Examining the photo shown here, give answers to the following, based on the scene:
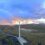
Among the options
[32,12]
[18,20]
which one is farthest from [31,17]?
[18,20]

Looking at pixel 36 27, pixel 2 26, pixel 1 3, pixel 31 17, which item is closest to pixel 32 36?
pixel 36 27

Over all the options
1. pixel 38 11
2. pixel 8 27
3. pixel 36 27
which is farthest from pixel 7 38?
pixel 38 11

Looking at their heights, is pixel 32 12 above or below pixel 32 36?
above

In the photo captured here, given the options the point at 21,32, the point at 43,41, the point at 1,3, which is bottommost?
the point at 43,41

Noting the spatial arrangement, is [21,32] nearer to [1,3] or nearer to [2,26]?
[2,26]

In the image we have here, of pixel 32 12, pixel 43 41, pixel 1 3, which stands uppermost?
pixel 1 3

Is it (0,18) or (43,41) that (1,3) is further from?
(43,41)

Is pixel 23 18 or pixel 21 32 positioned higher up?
pixel 23 18
